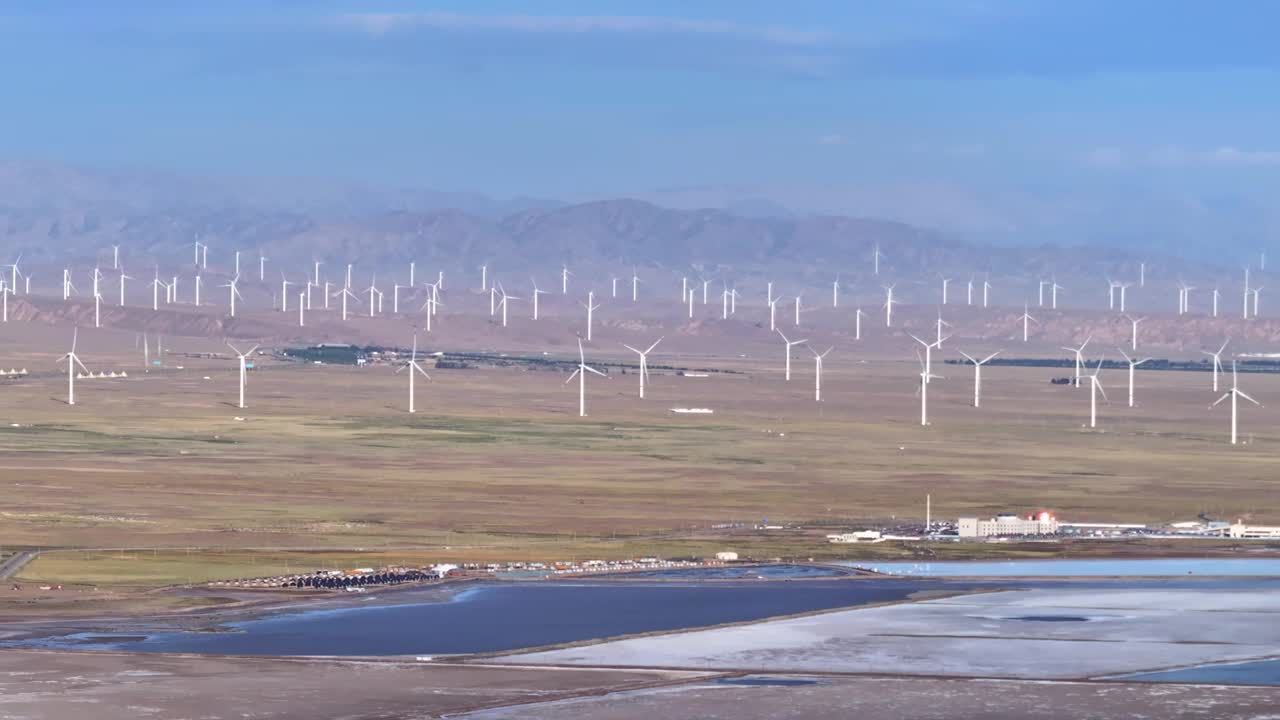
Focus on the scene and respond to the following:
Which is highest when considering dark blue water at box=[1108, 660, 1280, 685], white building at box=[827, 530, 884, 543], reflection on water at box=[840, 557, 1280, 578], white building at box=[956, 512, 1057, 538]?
white building at box=[956, 512, 1057, 538]

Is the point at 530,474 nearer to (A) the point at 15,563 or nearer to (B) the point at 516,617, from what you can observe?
(A) the point at 15,563

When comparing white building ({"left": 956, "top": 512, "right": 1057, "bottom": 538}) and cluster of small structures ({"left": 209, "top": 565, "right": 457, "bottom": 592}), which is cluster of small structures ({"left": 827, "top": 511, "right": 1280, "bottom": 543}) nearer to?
white building ({"left": 956, "top": 512, "right": 1057, "bottom": 538})

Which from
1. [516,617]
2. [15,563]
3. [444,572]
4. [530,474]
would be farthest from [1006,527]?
[15,563]

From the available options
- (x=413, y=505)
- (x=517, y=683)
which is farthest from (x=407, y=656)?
(x=413, y=505)

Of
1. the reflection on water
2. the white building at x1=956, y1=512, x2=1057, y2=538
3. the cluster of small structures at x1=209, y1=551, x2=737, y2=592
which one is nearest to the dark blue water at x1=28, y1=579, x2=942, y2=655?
the cluster of small structures at x1=209, y1=551, x2=737, y2=592

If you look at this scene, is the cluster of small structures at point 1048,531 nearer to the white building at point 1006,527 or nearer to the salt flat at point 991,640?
the white building at point 1006,527

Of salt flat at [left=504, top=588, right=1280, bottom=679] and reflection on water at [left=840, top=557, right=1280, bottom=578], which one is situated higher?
reflection on water at [left=840, top=557, right=1280, bottom=578]
